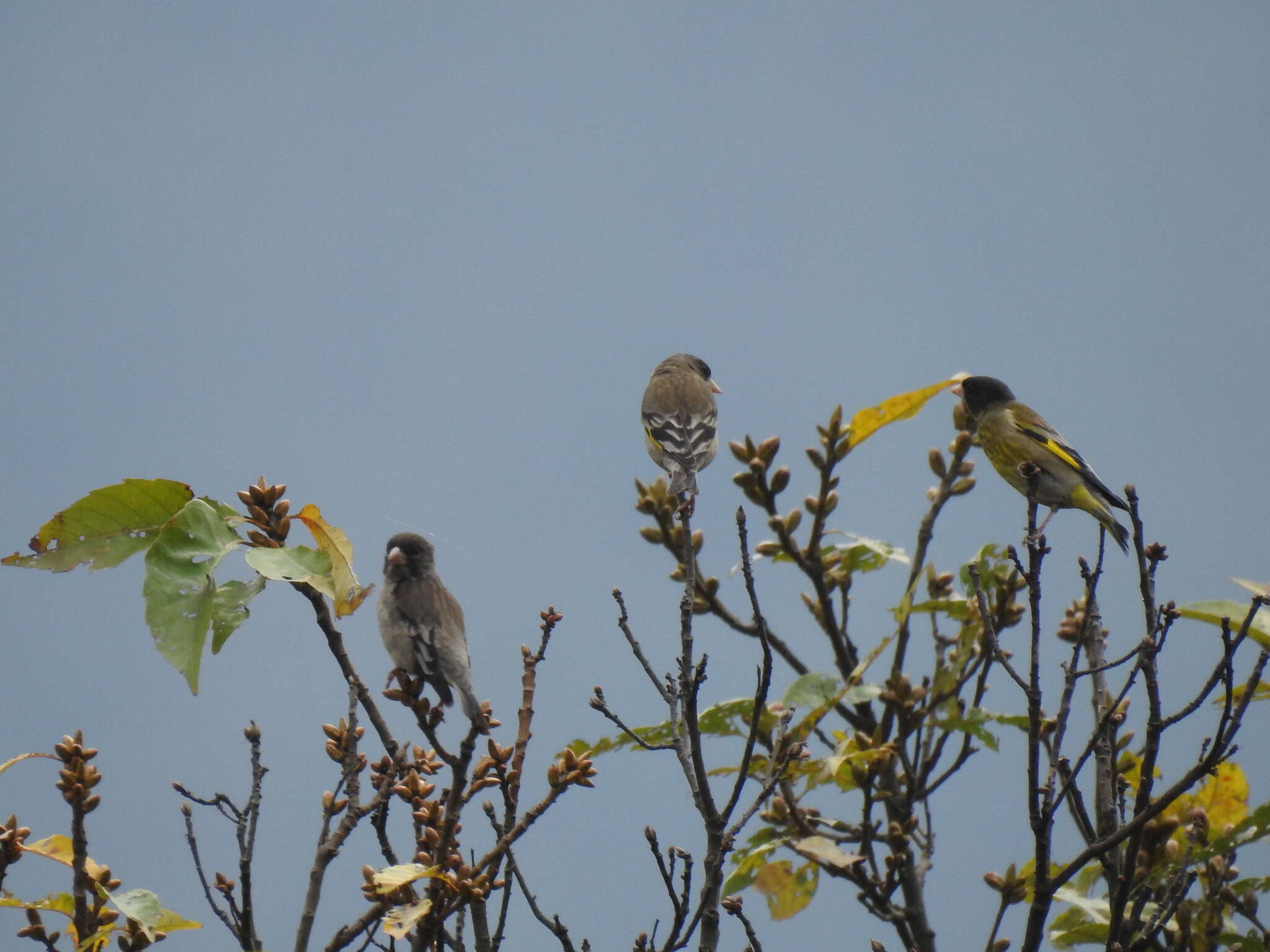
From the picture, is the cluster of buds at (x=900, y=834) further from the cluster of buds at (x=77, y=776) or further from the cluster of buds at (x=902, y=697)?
the cluster of buds at (x=77, y=776)

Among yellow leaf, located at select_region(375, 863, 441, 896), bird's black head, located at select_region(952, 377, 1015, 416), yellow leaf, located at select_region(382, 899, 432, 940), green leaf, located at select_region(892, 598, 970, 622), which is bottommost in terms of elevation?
yellow leaf, located at select_region(382, 899, 432, 940)

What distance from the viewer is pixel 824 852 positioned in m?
2.81

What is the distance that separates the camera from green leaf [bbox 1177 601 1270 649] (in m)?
2.25

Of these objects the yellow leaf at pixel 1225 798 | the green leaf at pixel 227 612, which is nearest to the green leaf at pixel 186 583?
the green leaf at pixel 227 612

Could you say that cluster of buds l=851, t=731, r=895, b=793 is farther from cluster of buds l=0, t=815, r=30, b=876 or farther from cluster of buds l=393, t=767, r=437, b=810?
cluster of buds l=0, t=815, r=30, b=876

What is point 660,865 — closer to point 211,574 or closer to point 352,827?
point 352,827

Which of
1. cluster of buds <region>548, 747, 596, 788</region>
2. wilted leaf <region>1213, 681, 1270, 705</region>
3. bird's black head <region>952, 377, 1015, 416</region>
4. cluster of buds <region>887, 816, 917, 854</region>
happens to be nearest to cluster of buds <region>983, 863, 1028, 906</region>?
cluster of buds <region>887, 816, 917, 854</region>

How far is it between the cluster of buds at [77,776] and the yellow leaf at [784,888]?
201cm

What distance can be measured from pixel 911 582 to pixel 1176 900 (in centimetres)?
161

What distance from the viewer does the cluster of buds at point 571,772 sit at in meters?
2.14

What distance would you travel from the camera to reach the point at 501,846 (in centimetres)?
202


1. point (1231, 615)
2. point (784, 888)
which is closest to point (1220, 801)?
point (1231, 615)

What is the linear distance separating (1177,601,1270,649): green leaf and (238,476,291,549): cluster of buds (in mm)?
1689

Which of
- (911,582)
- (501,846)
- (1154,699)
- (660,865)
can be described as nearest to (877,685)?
(911,582)
